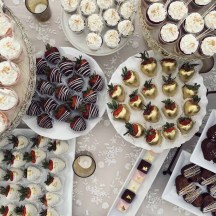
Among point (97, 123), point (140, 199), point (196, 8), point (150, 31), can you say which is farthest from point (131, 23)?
point (140, 199)

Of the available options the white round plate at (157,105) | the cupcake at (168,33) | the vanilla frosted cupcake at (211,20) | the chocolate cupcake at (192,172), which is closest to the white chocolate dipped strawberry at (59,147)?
the white round plate at (157,105)

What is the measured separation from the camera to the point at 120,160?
193 centimetres

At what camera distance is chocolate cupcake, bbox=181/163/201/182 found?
1.79 m

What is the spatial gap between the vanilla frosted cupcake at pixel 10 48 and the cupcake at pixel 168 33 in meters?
0.53

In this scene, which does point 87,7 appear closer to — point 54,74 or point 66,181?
point 54,74

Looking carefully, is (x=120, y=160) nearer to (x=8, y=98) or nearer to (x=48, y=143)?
(x=48, y=143)

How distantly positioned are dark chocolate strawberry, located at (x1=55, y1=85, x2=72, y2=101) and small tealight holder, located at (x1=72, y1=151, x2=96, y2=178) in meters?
0.27

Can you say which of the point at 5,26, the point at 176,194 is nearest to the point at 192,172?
the point at 176,194

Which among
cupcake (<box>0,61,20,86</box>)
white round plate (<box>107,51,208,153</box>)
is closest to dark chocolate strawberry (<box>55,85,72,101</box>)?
white round plate (<box>107,51,208,153</box>)

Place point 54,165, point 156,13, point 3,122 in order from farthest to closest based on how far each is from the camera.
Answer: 1. point 54,165
2. point 156,13
3. point 3,122

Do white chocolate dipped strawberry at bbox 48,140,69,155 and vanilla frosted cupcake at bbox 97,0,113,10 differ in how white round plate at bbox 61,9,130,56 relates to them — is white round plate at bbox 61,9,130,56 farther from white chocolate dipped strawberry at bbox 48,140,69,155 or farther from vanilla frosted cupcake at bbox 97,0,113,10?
white chocolate dipped strawberry at bbox 48,140,69,155

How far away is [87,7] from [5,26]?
0.42 metres

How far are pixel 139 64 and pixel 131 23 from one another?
17 cm

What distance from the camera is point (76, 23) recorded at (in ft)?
5.84
